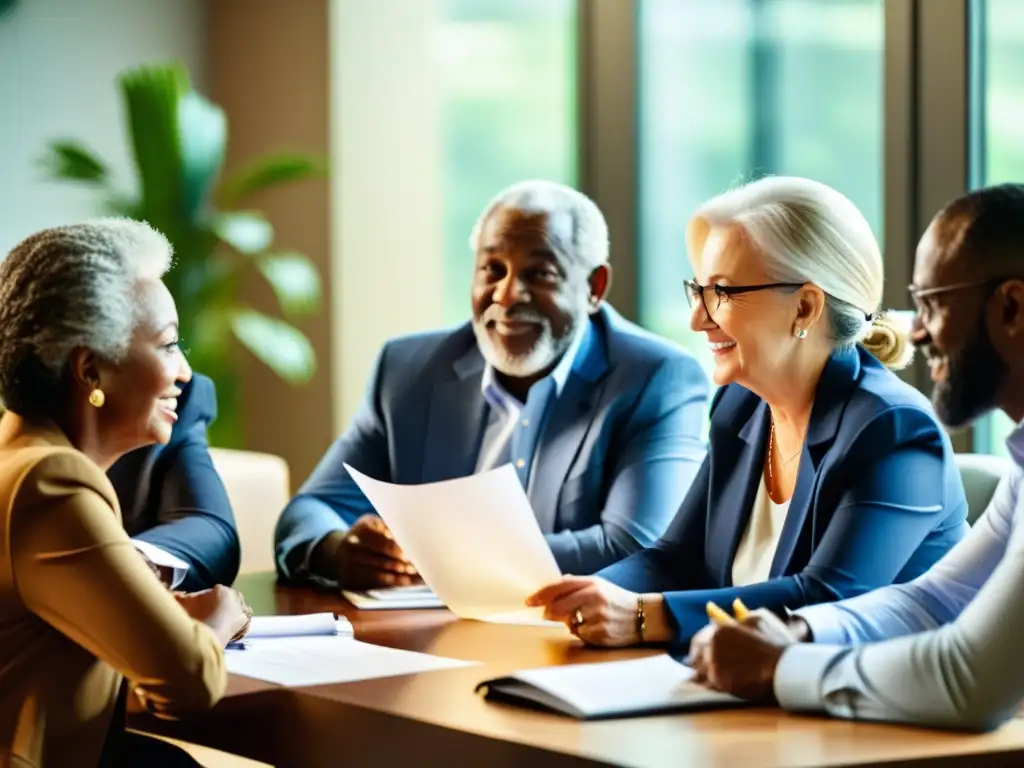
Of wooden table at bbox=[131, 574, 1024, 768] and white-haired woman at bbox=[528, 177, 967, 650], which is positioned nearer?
wooden table at bbox=[131, 574, 1024, 768]

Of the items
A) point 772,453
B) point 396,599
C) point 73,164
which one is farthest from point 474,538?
point 73,164

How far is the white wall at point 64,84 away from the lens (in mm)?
5641

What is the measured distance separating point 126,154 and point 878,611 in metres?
4.48

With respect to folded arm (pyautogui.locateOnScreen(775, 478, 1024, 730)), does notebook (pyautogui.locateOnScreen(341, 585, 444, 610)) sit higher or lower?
lower

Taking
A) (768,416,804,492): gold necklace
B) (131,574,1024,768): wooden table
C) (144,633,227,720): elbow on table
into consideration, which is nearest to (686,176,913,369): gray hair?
(768,416,804,492): gold necklace

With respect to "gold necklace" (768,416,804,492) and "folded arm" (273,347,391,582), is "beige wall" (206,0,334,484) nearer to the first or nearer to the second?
"folded arm" (273,347,391,582)

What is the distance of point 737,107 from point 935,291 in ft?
13.6

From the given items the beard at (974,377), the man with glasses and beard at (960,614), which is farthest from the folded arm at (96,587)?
the beard at (974,377)

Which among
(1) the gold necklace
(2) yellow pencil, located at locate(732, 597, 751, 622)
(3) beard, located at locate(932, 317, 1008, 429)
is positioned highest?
(3) beard, located at locate(932, 317, 1008, 429)

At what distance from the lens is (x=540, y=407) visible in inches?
130

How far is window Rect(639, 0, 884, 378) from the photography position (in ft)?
17.7

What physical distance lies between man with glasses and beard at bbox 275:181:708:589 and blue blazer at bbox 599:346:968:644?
0.34 m

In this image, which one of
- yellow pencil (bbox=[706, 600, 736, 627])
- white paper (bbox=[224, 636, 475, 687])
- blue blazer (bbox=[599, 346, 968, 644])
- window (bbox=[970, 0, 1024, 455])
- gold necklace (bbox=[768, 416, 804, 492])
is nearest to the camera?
yellow pencil (bbox=[706, 600, 736, 627])

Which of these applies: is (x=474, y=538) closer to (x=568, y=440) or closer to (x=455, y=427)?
(x=568, y=440)
